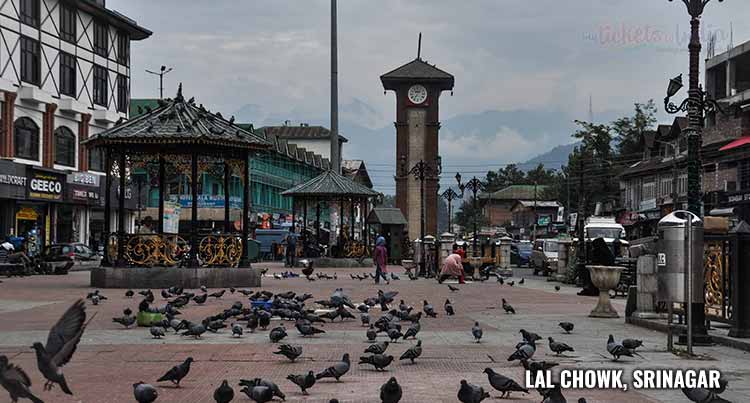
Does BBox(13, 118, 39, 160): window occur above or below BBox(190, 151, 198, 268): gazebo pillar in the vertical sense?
above

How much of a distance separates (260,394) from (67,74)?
164ft

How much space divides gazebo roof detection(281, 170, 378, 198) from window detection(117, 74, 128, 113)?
1604 centimetres

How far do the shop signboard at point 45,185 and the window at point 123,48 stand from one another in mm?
11978

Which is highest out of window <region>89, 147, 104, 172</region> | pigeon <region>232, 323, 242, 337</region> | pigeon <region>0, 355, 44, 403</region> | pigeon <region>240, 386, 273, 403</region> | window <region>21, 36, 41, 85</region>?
window <region>21, 36, 41, 85</region>

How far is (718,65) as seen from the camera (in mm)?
66562

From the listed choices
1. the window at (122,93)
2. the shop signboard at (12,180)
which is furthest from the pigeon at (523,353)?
the window at (122,93)

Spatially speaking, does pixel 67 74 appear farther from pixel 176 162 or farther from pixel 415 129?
pixel 415 129

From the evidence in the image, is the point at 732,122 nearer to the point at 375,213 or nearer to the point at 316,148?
the point at 375,213

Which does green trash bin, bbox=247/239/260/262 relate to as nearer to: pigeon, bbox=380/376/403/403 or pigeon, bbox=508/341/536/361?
pigeon, bbox=508/341/536/361

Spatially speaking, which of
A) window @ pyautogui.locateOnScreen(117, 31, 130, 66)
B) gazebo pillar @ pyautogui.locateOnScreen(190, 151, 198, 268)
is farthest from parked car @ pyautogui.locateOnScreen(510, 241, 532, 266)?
gazebo pillar @ pyautogui.locateOnScreen(190, 151, 198, 268)

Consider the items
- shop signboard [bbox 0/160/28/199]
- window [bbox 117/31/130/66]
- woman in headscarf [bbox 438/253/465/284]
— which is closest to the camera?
woman in headscarf [bbox 438/253/465/284]

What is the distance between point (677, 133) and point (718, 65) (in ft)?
18.1

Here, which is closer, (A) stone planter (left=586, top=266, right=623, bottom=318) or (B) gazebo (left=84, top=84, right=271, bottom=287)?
(A) stone planter (left=586, top=266, right=623, bottom=318)

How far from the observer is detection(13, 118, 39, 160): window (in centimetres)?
4966
